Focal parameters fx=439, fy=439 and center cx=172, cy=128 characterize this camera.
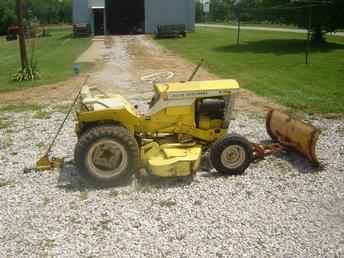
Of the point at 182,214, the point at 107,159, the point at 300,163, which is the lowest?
the point at 182,214

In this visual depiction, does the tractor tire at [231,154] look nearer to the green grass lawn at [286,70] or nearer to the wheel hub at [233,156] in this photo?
the wheel hub at [233,156]

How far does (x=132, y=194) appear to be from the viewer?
18.0 ft

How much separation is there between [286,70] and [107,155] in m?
12.1

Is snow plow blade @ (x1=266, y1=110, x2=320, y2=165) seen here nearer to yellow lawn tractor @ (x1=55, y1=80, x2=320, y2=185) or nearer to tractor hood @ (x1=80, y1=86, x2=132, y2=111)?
yellow lawn tractor @ (x1=55, y1=80, x2=320, y2=185)

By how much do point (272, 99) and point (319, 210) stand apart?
20.9 ft

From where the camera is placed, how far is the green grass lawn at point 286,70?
11023 mm

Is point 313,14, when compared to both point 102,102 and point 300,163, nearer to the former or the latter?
point 300,163

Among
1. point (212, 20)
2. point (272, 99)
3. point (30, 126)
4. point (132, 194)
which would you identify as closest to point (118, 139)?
point (132, 194)

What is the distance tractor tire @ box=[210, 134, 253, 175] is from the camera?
19.1 feet

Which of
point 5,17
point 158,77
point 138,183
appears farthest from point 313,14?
point 5,17

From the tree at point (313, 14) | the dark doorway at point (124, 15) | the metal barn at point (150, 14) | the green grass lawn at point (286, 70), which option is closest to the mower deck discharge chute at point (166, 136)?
the green grass lawn at point (286, 70)

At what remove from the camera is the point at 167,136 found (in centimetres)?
621

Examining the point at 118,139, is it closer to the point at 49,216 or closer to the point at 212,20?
the point at 49,216

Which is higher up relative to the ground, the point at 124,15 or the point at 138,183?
the point at 124,15
